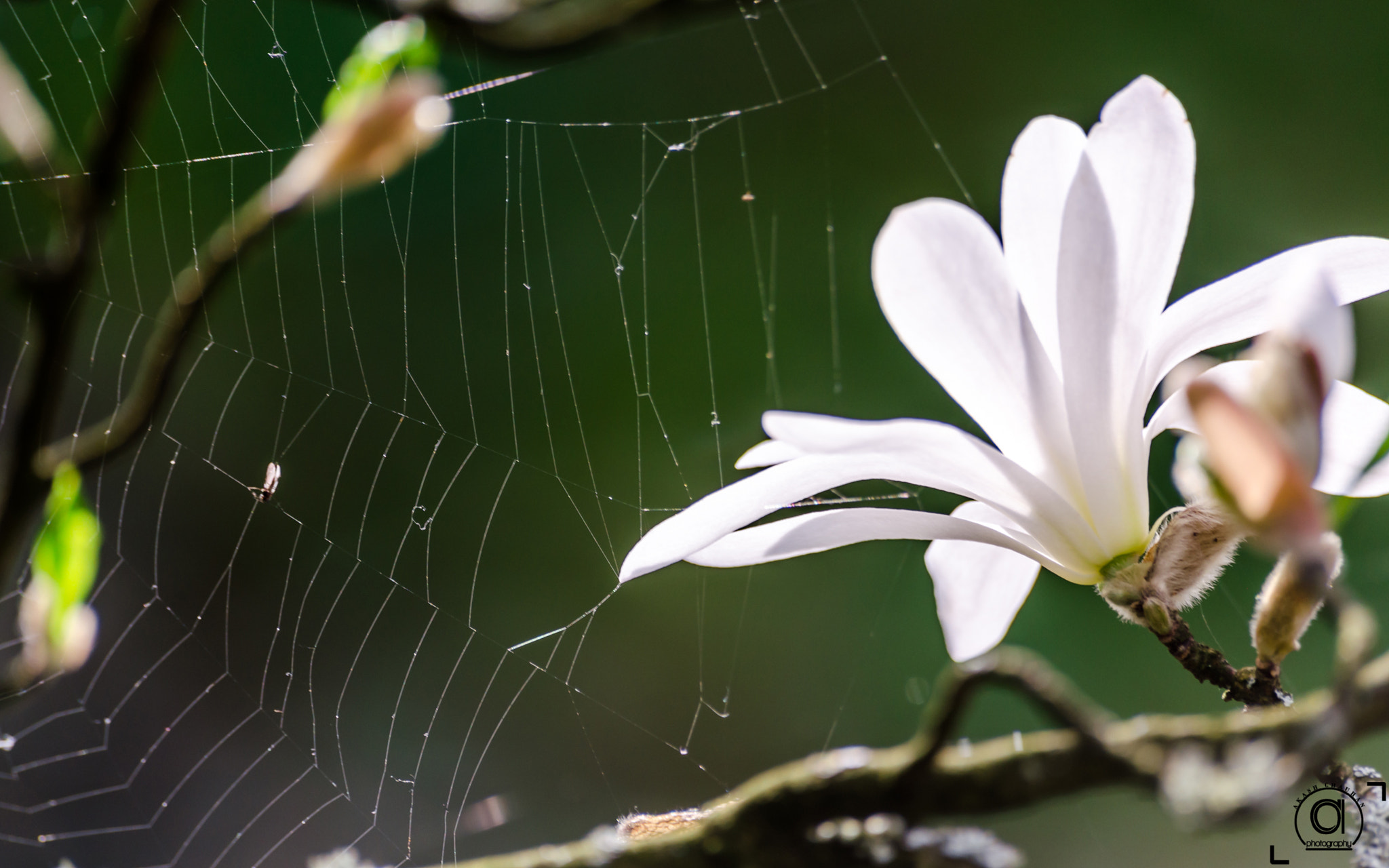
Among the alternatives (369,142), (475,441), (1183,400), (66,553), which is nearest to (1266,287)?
(1183,400)

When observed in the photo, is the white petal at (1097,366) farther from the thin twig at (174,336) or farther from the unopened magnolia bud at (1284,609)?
the thin twig at (174,336)

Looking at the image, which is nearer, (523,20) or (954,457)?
(954,457)

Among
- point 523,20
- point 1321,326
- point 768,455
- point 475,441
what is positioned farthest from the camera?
point 475,441

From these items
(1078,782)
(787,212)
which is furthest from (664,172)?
(1078,782)

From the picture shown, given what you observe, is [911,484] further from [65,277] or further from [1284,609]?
[65,277]

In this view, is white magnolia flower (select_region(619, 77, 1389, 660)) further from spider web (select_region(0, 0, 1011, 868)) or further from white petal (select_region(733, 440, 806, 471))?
spider web (select_region(0, 0, 1011, 868))

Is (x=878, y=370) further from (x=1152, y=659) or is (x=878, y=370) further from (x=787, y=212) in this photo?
(x=1152, y=659)

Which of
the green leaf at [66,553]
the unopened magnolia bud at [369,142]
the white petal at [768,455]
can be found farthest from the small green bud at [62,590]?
the white petal at [768,455]
